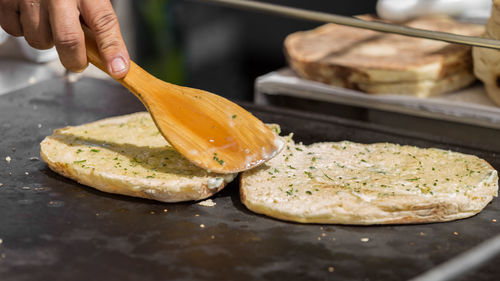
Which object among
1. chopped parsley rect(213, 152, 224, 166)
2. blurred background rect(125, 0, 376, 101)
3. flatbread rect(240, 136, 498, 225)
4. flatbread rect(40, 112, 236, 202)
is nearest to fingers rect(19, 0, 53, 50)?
flatbread rect(40, 112, 236, 202)

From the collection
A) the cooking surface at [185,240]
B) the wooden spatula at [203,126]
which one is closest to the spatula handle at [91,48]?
the wooden spatula at [203,126]

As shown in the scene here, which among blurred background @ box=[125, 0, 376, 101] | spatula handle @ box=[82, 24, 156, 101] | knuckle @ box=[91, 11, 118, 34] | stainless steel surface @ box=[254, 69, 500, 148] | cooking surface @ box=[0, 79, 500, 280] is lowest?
blurred background @ box=[125, 0, 376, 101]

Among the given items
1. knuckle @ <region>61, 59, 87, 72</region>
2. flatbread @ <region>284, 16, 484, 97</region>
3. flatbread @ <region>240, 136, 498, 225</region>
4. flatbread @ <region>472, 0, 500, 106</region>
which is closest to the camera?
flatbread @ <region>240, 136, 498, 225</region>

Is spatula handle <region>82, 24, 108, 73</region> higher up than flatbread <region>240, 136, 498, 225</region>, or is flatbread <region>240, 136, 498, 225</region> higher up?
spatula handle <region>82, 24, 108, 73</region>

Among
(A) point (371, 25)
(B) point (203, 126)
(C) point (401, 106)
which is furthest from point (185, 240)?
(C) point (401, 106)

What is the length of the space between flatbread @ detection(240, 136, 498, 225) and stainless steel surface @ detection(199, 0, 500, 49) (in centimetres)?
38

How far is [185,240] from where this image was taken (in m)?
1.73

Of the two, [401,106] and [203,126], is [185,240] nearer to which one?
[203,126]

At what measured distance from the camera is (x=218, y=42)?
527 cm

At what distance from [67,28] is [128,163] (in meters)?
0.46

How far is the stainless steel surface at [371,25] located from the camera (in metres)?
2.06

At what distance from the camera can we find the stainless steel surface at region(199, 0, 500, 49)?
206 centimetres

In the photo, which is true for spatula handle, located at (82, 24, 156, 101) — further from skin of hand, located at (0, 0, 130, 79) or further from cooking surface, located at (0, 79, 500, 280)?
cooking surface, located at (0, 79, 500, 280)

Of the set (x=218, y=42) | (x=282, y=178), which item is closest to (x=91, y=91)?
(x=282, y=178)
